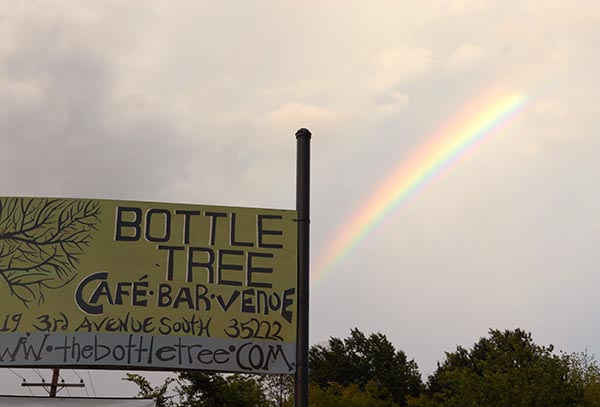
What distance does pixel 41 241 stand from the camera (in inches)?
401

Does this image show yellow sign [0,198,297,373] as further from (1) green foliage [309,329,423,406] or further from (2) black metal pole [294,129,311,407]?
(1) green foliage [309,329,423,406]

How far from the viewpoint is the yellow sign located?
9719mm

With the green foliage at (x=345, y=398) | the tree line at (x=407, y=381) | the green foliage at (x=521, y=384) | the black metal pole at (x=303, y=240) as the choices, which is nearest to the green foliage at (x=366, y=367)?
the tree line at (x=407, y=381)

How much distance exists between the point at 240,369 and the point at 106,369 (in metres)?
1.89

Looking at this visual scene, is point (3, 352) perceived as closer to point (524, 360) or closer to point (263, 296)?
point (263, 296)

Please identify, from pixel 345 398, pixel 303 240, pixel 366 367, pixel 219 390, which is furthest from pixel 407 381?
pixel 303 240

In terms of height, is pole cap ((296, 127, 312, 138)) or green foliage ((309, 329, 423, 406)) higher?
green foliage ((309, 329, 423, 406))

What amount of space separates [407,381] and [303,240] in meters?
64.4

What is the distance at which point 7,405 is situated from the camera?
9.96m

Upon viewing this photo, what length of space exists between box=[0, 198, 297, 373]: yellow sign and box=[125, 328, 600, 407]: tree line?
853 inches

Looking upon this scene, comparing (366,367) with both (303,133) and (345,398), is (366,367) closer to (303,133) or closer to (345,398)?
(345,398)

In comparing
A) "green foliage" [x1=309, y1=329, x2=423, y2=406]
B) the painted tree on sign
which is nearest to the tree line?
"green foliage" [x1=309, y1=329, x2=423, y2=406]

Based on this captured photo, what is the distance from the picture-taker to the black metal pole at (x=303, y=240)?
9.59 meters

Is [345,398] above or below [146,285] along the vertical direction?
above
